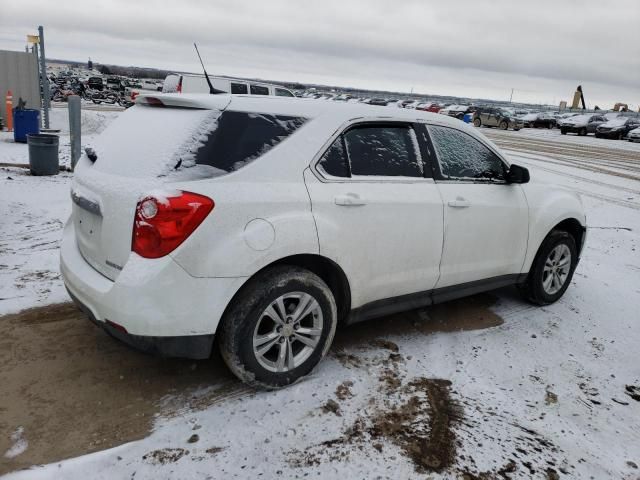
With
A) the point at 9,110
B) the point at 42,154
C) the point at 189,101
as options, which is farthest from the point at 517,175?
the point at 9,110

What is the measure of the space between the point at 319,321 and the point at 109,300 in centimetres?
123

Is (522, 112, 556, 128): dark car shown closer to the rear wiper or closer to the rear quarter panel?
the rear quarter panel

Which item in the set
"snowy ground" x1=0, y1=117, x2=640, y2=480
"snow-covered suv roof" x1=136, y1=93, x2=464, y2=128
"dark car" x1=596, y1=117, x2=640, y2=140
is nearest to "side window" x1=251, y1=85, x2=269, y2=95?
"snowy ground" x1=0, y1=117, x2=640, y2=480

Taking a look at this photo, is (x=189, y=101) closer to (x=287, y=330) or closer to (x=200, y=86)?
(x=287, y=330)

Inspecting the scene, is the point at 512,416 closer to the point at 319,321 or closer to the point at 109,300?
the point at 319,321

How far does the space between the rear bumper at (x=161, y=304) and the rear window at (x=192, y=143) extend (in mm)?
530

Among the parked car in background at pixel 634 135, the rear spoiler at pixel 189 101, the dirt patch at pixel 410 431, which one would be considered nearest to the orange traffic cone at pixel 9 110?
the rear spoiler at pixel 189 101

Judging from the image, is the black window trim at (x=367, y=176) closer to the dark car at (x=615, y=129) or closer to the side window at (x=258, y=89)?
the side window at (x=258, y=89)

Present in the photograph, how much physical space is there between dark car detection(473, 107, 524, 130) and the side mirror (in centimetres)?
3516

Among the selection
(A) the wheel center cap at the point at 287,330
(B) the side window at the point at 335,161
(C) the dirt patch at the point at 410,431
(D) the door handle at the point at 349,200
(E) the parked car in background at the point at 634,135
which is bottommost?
(C) the dirt patch at the point at 410,431

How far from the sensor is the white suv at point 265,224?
2715 millimetres

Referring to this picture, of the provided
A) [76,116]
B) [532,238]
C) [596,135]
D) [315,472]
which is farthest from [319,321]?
[596,135]

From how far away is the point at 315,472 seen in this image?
2.55 m

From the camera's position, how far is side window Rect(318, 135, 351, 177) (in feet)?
10.5
